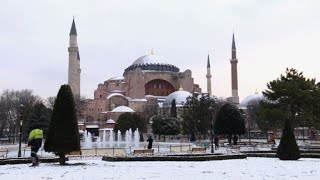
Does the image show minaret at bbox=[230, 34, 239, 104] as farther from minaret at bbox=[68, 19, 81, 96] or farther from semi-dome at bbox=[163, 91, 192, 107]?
minaret at bbox=[68, 19, 81, 96]

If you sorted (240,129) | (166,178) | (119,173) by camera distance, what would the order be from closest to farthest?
(166,178)
(119,173)
(240,129)

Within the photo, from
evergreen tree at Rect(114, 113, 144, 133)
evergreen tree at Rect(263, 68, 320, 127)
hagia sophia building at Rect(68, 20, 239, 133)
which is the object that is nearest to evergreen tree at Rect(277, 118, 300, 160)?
evergreen tree at Rect(263, 68, 320, 127)

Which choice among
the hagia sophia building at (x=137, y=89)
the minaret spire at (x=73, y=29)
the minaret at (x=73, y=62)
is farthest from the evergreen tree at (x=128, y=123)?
the minaret spire at (x=73, y=29)

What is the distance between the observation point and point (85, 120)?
66.5 meters

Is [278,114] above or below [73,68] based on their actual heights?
below

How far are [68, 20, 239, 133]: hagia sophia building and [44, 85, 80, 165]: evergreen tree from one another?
144 ft

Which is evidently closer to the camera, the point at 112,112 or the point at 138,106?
the point at 112,112

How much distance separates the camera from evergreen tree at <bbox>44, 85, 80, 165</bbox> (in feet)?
43.0

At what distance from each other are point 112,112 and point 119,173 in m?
53.2

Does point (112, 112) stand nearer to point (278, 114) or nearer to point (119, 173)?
point (278, 114)

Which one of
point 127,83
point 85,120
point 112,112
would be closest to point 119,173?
point 112,112

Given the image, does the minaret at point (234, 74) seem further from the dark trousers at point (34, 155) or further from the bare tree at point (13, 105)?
the dark trousers at point (34, 155)

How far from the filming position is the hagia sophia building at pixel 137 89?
6072cm

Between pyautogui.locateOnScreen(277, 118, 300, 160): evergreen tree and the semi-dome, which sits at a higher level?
the semi-dome
